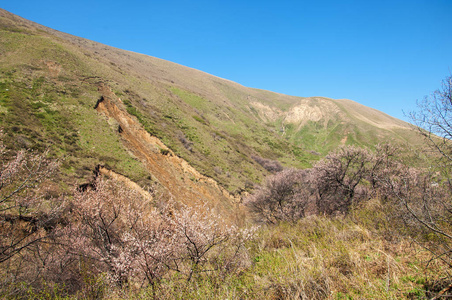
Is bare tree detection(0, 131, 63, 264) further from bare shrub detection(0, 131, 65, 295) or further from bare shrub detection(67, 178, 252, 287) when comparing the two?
bare shrub detection(67, 178, 252, 287)

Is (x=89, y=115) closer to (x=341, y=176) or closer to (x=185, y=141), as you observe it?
(x=185, y=141)

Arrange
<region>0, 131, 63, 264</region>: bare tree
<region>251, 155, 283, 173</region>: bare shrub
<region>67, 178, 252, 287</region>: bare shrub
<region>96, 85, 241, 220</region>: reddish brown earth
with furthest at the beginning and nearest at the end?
1. <region>251, 155, 283, 173</region>: bare shrub
2. <region>96, 85, 241, 220</region>: reddish brown earth
3. <region>0, 131, 63, 264</region>: bare tree
4. <region>67, 178, 252, 287</region>: bare shrub

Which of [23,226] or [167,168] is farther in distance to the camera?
[167,168]

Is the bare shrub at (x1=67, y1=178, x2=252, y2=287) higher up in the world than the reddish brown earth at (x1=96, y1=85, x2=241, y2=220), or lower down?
higher up

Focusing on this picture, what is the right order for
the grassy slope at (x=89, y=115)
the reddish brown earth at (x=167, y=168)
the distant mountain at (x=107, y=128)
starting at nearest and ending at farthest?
the distant mountain at (x=107, y=128), the grassy slope at (x=89, y=115), the reddish brown earth at (x=167, y=168)

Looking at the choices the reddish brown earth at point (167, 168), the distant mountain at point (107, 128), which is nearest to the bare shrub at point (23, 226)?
the distant mountain at point (107, 128)

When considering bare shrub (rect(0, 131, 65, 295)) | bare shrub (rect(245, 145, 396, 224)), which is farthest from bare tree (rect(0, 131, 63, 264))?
bare shrub (rect(245, 145, 396, 224))

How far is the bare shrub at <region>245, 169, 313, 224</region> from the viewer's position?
46.7 feet

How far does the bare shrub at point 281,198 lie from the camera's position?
14.2m

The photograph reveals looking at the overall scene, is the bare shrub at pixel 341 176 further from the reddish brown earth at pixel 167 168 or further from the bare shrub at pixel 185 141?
the bare shrub at pixel 185 141

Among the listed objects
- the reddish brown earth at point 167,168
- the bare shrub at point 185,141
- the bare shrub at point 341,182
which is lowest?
the reddish brown earth at point 167,168

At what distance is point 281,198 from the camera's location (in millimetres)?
15742

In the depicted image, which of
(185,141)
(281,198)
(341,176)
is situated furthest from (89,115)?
(341,176)

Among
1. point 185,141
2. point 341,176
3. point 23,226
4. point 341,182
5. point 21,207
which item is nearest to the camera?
point 21,207
